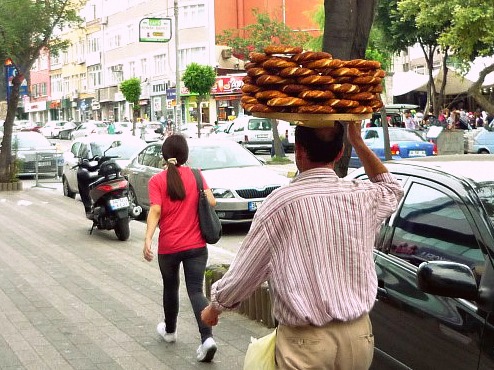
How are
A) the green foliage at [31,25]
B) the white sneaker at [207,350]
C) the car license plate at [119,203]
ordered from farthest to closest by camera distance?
the green foliage at [31,25] < the car license plate at [119,203] < the white sneaker at [207,350]

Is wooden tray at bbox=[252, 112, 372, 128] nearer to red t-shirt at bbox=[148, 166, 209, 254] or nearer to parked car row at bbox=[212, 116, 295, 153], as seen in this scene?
red t-shirt at bbox=[148, 166, 209, 254]

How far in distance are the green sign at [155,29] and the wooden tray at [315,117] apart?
27464 mm

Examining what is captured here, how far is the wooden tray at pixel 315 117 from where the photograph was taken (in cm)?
329

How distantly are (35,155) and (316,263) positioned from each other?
77.9 feet

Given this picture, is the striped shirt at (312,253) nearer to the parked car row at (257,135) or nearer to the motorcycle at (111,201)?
the motorcycle at (111,201)

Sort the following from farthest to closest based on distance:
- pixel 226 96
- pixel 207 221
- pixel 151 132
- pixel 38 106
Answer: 1. pixel 38 106
2. pixel 226 96
3. pixel 151 132
4. pixel 207 221

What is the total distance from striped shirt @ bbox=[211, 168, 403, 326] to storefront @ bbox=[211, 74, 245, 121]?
184 feet

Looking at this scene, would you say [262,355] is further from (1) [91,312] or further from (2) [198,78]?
(2) [198,78]

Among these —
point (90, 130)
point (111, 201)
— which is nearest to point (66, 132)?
point (90, 130)

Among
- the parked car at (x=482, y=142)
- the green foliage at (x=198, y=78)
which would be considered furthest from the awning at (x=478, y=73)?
the green foliage at (x=198, y=78)

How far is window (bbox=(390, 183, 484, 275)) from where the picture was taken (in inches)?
161

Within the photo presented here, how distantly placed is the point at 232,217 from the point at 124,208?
1644 millimetres

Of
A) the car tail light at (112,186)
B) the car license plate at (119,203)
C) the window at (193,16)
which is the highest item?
the window at (193,16)

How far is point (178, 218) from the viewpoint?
6602 millimetres
